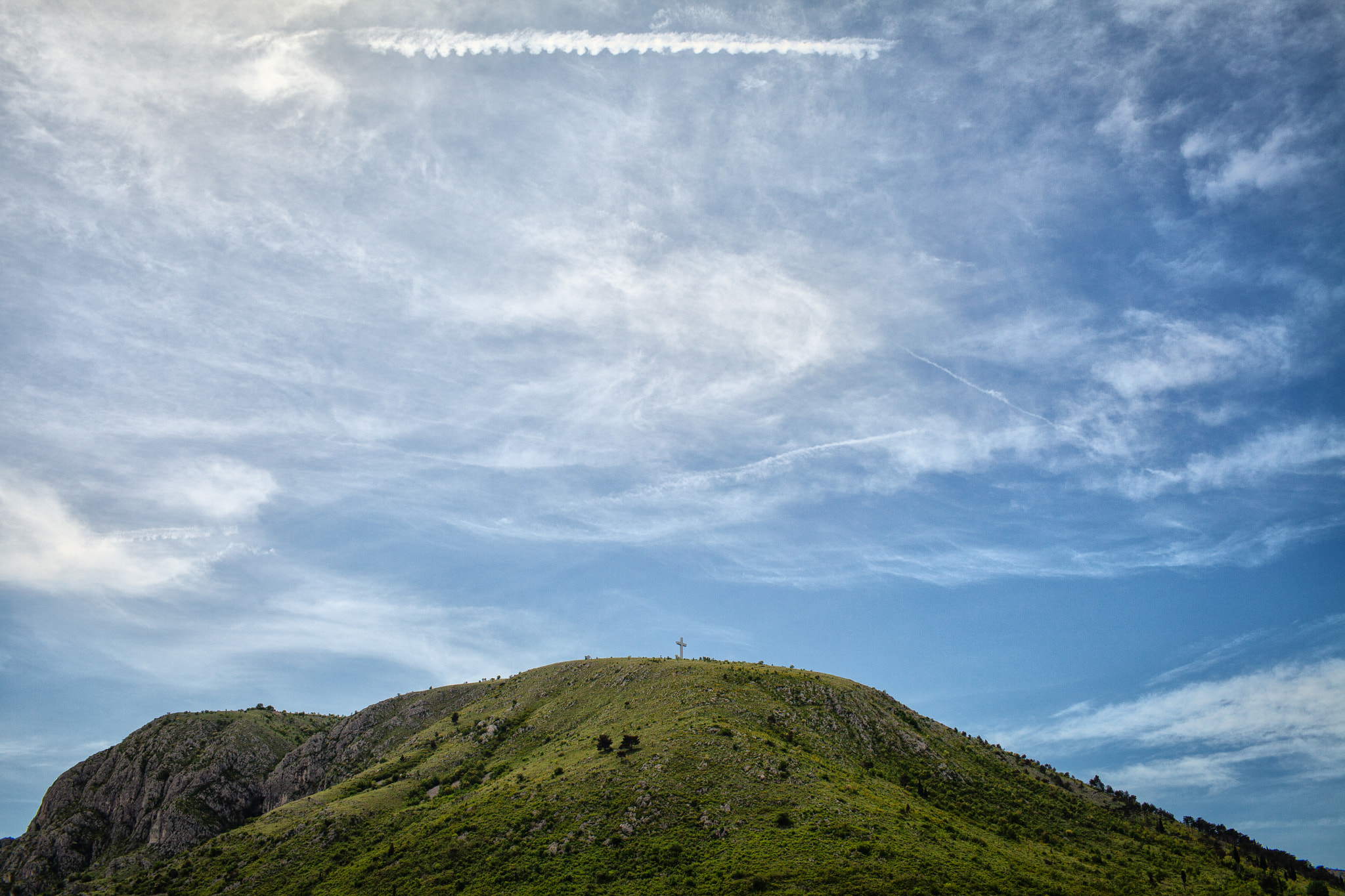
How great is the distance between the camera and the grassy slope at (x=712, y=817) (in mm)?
69125

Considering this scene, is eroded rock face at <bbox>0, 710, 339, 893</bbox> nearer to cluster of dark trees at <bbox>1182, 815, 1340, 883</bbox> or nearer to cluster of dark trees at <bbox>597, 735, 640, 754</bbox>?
cluster of dark trees at <bbox>597, 735, 640, 754</bbox>

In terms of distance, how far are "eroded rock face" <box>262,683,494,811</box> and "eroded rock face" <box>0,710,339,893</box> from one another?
5.55 meters

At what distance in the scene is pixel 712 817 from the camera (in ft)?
250

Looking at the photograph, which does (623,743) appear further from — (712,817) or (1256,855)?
(1256,855)

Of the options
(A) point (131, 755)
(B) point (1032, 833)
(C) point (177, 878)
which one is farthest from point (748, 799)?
(A) point (131, 755)

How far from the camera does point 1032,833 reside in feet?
275

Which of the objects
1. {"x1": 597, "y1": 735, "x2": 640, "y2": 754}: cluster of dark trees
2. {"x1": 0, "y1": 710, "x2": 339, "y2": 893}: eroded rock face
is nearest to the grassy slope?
{"x1": 597, "y1": 735, "x2": 640, "y2": 754}: cluster of dark trees

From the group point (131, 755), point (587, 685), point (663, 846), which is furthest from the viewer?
point (131, 755)

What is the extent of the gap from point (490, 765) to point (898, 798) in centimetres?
5726

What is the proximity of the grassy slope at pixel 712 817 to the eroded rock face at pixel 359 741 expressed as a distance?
39.7 ft

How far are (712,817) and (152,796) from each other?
351 feet

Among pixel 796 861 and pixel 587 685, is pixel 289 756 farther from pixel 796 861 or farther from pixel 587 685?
pixel 796 861

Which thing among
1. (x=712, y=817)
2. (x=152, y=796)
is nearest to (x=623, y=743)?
(x=712, y=817)

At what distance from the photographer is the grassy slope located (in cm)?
6912
